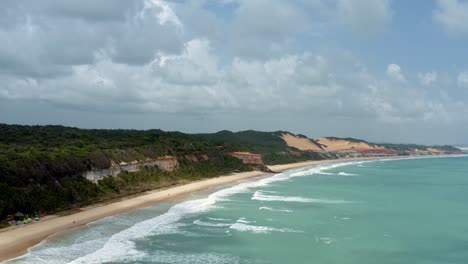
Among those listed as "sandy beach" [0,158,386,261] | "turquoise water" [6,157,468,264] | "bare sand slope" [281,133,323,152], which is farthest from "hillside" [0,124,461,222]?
"bare sand slope" [281,133,323,152]

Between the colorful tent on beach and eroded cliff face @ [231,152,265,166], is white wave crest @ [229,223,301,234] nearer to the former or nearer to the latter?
the colorful tent on beach

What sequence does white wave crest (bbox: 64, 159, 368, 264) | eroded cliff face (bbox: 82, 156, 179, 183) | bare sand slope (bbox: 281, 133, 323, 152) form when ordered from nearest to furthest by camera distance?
white wave crest (bbox: 64, 159, 368, 264) < eroded cliff face (bbox: 82, 156, 179, 183) < bare sand slope (bbox: 281, 133, 323, 152)

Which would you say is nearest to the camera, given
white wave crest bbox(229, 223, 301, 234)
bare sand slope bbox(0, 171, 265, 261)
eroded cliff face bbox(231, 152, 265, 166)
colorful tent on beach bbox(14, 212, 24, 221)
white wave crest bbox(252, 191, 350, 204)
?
bare sand slope bbox(0, 171, 265, 261)

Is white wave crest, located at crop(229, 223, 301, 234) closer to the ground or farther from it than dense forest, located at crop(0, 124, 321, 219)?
closer to the ground

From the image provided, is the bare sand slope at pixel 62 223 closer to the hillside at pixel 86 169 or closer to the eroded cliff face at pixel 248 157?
the hillside at pixel 86 169

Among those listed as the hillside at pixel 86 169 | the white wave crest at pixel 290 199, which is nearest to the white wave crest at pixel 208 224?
the hillside at pixel 86 169

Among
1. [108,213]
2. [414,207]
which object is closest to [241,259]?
[108,213]

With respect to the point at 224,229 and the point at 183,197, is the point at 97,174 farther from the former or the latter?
the point at 224,229
